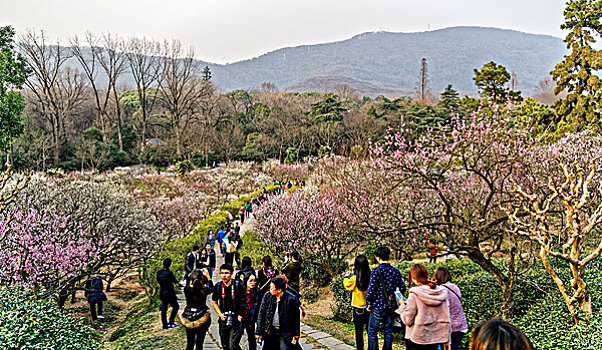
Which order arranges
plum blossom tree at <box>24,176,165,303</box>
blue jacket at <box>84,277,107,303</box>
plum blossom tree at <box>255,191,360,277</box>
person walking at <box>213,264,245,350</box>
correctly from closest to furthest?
person walking at <box>213,264,245,350</box> < blue jacket at <box>84,277,107,303</box> < plum blossom tree at <box>24,176,165,303</box> < plum blossom tree at <box>255,191,360,277</box>

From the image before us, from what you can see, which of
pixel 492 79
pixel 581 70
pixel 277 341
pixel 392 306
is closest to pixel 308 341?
pixel 277 341

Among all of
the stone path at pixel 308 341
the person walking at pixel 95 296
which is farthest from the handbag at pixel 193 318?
the person walking at pixel 95 296

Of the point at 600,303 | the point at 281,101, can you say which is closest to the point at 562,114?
the point at 600,303

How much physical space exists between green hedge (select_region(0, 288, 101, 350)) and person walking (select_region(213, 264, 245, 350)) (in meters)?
1.64

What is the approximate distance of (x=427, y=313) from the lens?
3631 millimetres

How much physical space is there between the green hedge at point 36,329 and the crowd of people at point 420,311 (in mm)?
3332

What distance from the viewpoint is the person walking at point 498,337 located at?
1729 mm

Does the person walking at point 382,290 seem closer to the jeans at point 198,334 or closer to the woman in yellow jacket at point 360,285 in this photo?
the woman in yellow jacket at point 360,285

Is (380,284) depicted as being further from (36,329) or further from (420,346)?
(36,329)

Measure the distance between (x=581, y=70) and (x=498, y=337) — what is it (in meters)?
17.5

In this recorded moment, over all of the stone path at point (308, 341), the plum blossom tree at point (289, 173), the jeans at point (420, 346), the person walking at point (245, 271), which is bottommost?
the plum blossom tree at point (289, 173)

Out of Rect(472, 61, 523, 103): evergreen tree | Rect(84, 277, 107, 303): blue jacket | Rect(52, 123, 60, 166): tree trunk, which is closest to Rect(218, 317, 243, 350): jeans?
Rect(84, 277, 107, 303): blue jacket

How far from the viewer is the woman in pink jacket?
11.9 feet

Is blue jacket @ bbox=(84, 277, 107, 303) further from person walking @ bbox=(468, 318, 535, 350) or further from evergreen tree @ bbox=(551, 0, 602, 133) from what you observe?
evergreen tree @ bbox=(551, 0, 602, 133)
